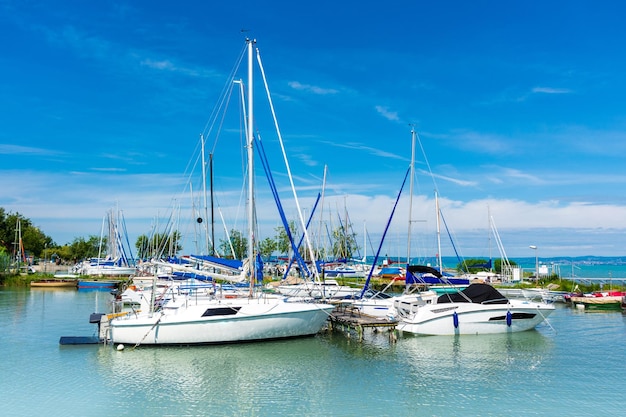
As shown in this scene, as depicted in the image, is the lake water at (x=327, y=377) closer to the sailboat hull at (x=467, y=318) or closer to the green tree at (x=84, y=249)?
→ the sailboat hull at (x=467, y=318)

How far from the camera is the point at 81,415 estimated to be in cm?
1606

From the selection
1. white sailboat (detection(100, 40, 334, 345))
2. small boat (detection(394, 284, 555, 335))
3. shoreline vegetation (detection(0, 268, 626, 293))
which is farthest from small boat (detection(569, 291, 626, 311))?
white sailboat (detection(100, 40, 334, 345))

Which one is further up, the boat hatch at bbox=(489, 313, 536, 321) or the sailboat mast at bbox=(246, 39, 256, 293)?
the sailboat mast at bbox=(246, 39, 256, 293)

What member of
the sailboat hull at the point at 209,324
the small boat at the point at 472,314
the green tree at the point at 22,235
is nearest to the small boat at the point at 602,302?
the small boat at the point at 472,314

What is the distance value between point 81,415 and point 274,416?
589cm

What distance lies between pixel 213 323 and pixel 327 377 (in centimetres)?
747

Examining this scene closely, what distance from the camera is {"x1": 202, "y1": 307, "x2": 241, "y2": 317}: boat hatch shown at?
83.7ft

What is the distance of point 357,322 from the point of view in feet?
93.5

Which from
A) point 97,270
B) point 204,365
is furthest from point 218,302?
point 97,270

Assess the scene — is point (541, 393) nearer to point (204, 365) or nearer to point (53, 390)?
point (204, 365)

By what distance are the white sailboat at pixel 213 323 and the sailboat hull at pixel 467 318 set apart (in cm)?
610

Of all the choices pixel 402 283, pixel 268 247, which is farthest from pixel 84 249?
pixel 402 283

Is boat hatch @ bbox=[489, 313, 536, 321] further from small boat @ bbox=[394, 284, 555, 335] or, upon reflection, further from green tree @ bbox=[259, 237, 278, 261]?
green tree @ bbox=[259, 237, 278, 261]

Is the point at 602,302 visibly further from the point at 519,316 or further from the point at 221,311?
the point at 221,311
